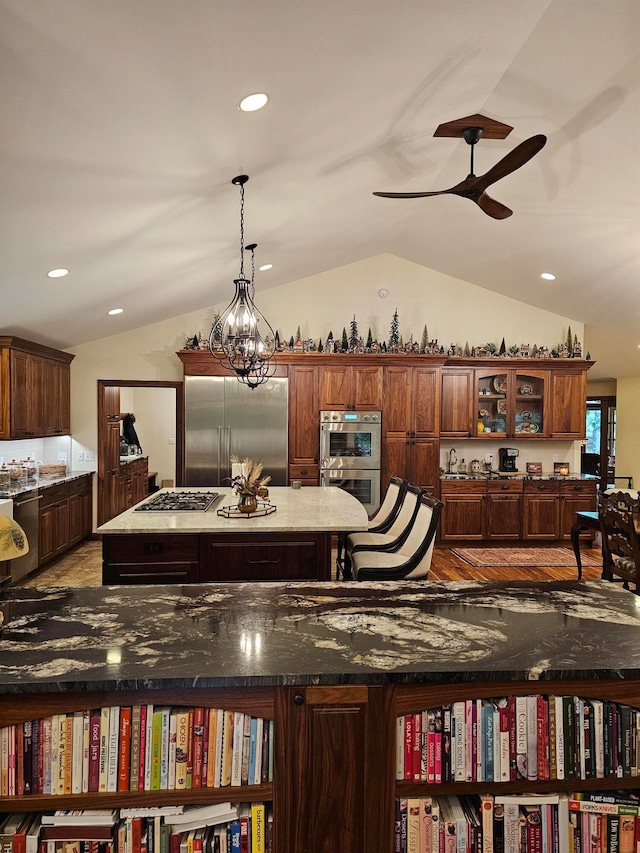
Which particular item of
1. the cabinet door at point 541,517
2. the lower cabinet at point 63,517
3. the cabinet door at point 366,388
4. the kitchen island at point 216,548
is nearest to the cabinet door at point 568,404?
the cabinet door at point 541,517

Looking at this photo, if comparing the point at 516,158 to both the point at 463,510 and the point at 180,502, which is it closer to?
the point at 180,502

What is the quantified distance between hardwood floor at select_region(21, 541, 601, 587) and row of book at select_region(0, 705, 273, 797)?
4103mm

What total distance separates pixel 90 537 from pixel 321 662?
6.18 meters

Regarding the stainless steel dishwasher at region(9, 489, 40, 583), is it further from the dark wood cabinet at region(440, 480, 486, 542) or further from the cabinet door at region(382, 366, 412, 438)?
the dark wood cabinet at region(440, 480, 486, 542)

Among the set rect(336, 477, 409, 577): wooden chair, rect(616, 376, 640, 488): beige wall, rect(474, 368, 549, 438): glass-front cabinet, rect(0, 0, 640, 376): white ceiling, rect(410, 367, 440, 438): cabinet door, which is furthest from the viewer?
rect(616, 376, 640, 488): beige wall

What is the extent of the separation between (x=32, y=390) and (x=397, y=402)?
3.91m

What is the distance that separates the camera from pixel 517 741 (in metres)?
1.28

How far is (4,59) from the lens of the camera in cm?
189

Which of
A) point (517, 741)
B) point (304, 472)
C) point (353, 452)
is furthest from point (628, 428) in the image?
point (517, 741)

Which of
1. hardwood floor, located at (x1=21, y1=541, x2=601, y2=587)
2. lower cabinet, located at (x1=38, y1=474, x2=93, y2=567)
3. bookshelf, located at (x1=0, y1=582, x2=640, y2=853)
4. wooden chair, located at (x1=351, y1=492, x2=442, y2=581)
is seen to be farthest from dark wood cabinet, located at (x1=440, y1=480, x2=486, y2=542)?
bookshelf, located at (x1=0, y1=582, x2=640, y2=853)

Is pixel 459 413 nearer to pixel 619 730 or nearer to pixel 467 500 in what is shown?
pixel 467 500

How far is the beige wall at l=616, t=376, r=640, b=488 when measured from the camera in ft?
28.9

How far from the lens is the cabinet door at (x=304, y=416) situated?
21.2 feet

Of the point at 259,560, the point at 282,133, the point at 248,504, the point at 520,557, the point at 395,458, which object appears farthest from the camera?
the point at 395,458
